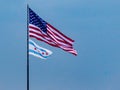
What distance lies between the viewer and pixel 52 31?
45.2 metres

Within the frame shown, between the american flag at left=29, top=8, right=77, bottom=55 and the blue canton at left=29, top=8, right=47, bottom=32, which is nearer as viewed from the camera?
the american flag at left=29, top=8, right=77, bottom=55

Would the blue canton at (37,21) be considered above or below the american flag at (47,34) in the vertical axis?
above

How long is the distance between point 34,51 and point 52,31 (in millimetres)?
2241

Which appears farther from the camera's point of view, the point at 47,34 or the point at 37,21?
the point at 37,21

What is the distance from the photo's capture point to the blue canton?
44781mm

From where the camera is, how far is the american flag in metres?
44.4

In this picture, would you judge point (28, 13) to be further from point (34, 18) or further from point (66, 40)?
point (66, 40)

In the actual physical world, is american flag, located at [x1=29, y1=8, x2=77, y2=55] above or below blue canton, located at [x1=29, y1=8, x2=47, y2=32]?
below

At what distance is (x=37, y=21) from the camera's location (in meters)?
45.1

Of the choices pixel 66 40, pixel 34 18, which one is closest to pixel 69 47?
pixel 66 40

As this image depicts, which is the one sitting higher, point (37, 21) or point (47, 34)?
point (37, 21)

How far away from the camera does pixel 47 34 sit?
147 feet

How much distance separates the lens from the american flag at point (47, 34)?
44406mm

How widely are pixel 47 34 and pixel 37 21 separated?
1.28 metres
